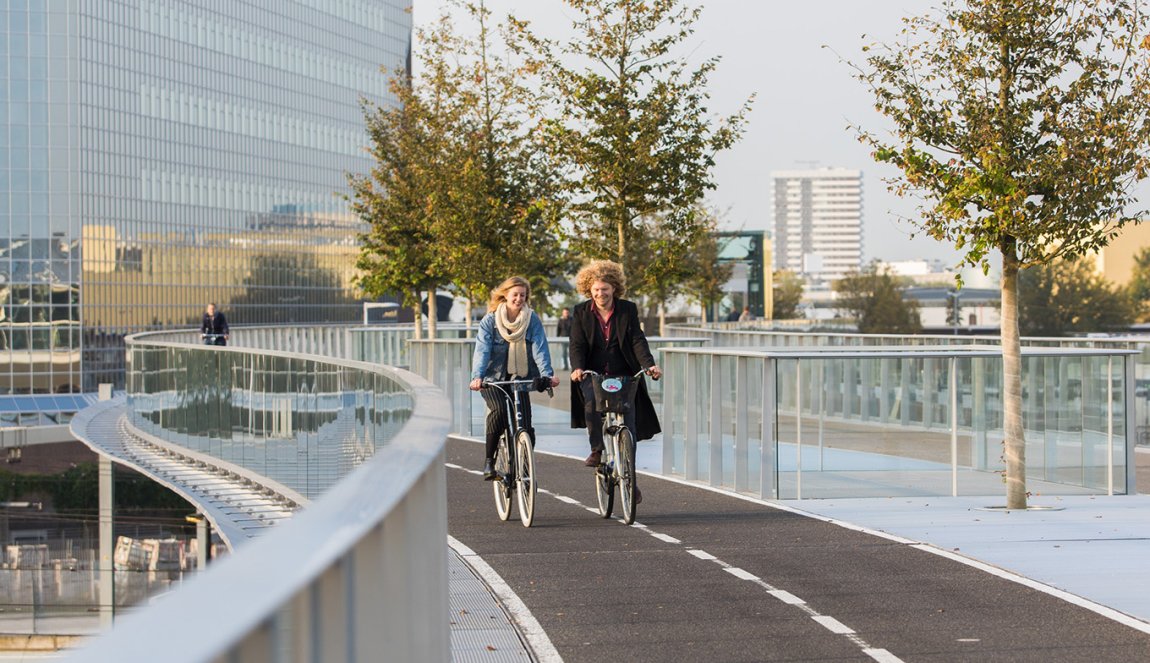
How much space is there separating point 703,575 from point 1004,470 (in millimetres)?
5569

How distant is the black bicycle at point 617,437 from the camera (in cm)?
1191

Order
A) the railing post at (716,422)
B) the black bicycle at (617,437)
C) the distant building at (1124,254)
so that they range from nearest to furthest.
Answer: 1. the black bicycle at (617,437)
2. the railing post at (716,422)
3. the distant building at (1124,254)

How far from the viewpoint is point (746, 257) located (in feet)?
316

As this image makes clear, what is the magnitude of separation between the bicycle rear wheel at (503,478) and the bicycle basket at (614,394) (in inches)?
29.0

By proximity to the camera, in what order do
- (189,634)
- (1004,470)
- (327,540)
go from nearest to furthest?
(189,634) → (327,540) → (1004,470)

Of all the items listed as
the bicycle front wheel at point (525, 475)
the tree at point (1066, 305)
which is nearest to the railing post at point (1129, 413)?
the bicycle front wheel at point (525, 475)

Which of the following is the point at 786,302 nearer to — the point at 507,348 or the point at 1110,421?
the point at 1110,421

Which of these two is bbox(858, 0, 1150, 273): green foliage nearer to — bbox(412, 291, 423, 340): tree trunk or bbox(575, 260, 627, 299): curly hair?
bbox(575, 260, 627, 299): curly hair

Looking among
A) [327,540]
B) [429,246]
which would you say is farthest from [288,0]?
[327,540]

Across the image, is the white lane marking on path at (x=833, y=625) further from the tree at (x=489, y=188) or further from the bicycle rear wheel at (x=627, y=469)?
the tree at (x=489, y=188)

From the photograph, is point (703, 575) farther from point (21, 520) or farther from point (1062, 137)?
point (21, 520)

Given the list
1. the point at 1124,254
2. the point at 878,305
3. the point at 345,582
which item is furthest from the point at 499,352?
the point at 1124,254

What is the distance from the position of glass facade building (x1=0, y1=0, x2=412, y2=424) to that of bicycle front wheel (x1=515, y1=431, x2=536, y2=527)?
94.2m

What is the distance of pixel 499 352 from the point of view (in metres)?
12.3
